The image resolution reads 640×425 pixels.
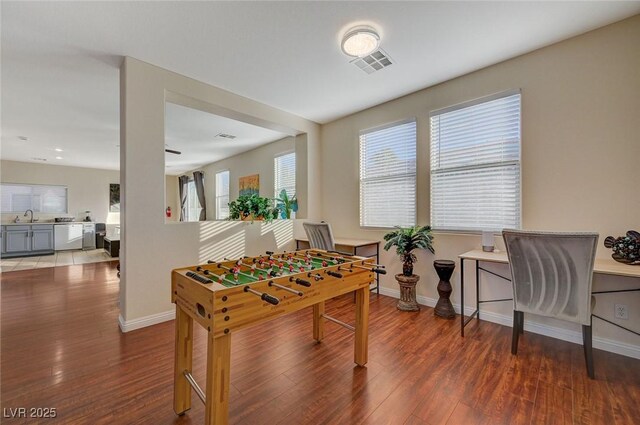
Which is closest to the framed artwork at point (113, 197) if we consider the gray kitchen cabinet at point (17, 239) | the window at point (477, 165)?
the gray kitchen cabinet at point (17, 239)

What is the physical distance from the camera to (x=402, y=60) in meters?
2.80

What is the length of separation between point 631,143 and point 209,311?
3.47m

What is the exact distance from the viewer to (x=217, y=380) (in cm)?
127

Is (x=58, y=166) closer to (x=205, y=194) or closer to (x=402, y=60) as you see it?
(x=205, y=194)

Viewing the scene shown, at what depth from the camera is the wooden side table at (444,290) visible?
3027 mm

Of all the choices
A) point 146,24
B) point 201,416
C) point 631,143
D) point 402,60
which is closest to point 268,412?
point 201,416

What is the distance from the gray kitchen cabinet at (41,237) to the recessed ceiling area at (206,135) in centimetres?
379

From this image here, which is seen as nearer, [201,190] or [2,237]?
[2,237]

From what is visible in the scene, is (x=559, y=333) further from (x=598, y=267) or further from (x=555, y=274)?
(x=555, y=274)

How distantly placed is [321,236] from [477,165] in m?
2.03

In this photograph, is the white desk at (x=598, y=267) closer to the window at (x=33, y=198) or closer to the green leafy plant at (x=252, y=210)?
the green leafy plant at (x=252, y=210)

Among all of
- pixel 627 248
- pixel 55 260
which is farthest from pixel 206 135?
pixel 627 248

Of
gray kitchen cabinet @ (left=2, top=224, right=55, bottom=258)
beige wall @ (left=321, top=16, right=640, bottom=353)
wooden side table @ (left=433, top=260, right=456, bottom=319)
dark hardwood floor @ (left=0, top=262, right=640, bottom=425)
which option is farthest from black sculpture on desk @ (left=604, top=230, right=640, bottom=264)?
gray kitchen cabinet @ (left=2, top=224, right=55, bottom=258)

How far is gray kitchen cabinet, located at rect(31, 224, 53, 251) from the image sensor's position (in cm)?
712
